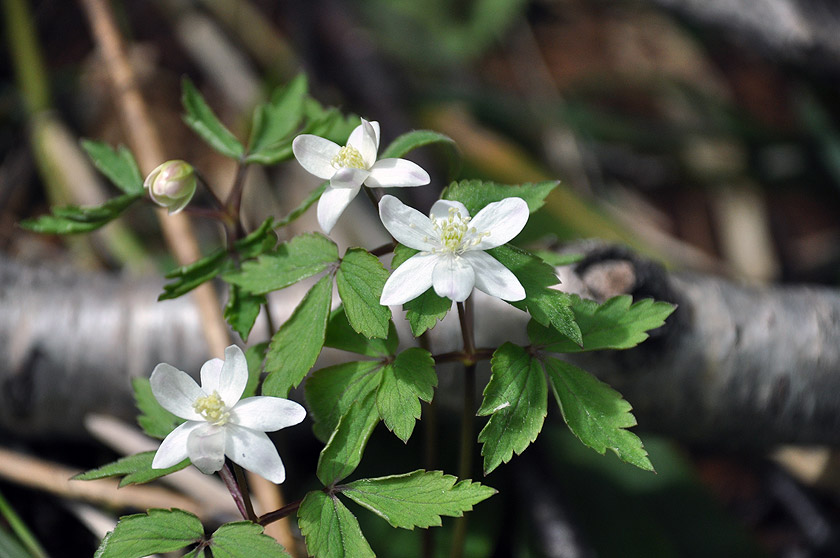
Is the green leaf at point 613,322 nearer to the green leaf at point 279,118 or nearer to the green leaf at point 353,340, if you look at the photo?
the green leaf at point 353,340

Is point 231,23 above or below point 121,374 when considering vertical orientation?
above

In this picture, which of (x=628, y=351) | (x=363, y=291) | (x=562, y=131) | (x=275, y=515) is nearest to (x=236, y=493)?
(x=275, y=515)

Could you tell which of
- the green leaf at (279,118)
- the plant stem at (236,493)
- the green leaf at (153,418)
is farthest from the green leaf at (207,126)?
the plant stem at (236,493)

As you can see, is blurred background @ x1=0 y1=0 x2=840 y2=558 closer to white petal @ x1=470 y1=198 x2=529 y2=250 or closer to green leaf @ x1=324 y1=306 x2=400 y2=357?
green leaf @ x1=324 y1=306 x2=400 y2=357

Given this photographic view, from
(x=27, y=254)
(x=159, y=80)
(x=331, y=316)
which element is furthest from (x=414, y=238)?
(x=159, y=80)

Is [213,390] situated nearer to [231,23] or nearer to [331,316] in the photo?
[331,316]

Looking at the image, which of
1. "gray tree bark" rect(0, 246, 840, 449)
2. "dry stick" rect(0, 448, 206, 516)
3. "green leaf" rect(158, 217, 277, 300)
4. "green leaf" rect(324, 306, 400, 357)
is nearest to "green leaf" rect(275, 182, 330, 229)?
"green leaf" rect(158, 217, 277, 300)
